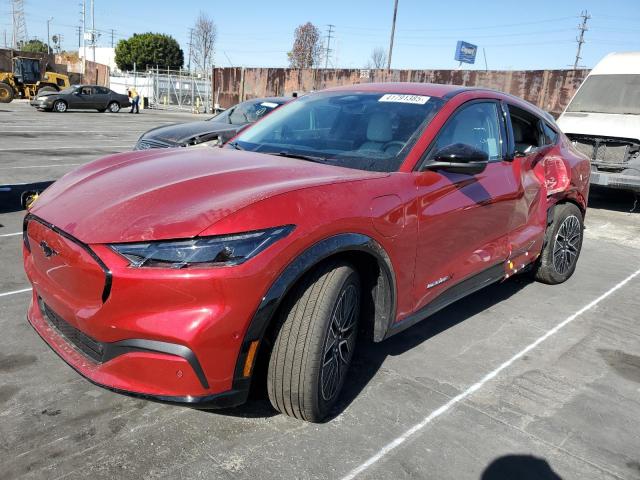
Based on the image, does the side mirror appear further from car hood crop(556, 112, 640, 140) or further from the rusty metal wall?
the rusty metal wall

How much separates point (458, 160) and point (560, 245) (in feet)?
8.02

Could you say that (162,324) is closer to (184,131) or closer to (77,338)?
(77,338)

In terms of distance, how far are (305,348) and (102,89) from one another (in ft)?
104

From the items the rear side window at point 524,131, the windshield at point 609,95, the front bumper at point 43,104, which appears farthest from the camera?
the front bumper at point 43,104

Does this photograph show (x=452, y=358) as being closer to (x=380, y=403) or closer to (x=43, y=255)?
(x=380, y=403)

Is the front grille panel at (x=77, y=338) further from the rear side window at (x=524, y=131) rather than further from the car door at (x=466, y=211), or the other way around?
the rear side window at (x=524, y=131)

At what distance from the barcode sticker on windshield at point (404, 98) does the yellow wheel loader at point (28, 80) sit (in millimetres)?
33877

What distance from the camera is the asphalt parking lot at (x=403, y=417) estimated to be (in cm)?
241

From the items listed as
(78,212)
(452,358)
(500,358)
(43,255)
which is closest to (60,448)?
(43,255)

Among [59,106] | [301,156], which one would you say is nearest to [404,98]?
[301,156]

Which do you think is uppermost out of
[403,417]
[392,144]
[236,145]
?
[392,144]

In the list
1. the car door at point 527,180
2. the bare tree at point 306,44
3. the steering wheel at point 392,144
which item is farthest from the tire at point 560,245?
the bare tree at point 306,44

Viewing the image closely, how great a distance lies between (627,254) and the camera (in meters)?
6.63

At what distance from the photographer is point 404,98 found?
358 cm
